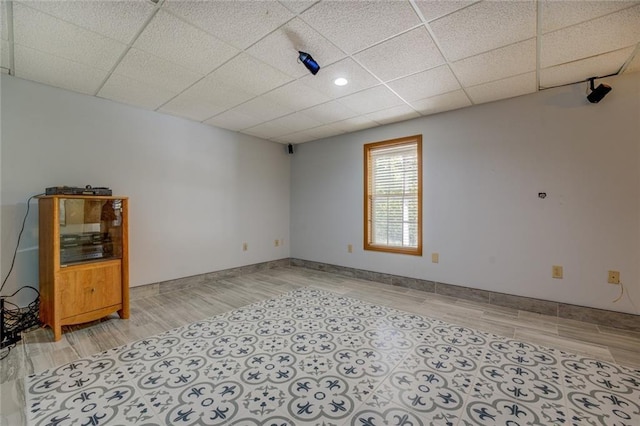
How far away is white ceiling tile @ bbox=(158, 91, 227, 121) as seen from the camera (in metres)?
3.17

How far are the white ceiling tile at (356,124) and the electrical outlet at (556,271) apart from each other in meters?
2.84

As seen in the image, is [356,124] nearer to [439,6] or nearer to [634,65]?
[439,6]

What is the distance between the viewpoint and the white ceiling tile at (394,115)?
142 inches

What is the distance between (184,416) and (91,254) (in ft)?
7.07

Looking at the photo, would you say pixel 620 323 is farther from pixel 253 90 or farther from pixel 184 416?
pixel 253 90

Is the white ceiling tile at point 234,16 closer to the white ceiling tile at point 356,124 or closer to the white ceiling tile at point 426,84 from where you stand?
the white ceiling tile at point 426,84

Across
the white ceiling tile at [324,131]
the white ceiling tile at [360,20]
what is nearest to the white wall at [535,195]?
the white ceiling tile at [324,131]

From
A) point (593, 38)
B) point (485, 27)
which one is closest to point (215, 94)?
A: point (485, 27)

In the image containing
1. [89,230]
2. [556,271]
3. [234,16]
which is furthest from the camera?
[556,271]

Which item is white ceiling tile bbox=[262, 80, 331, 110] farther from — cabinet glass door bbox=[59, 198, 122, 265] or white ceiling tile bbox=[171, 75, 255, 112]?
cabinet glass door bbox=[59, 198, 122, 265]

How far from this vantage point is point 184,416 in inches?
59.1

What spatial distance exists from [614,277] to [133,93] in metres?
5.34

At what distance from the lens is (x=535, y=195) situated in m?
3.08

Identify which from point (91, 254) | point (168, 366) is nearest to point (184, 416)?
point (168, 366)
